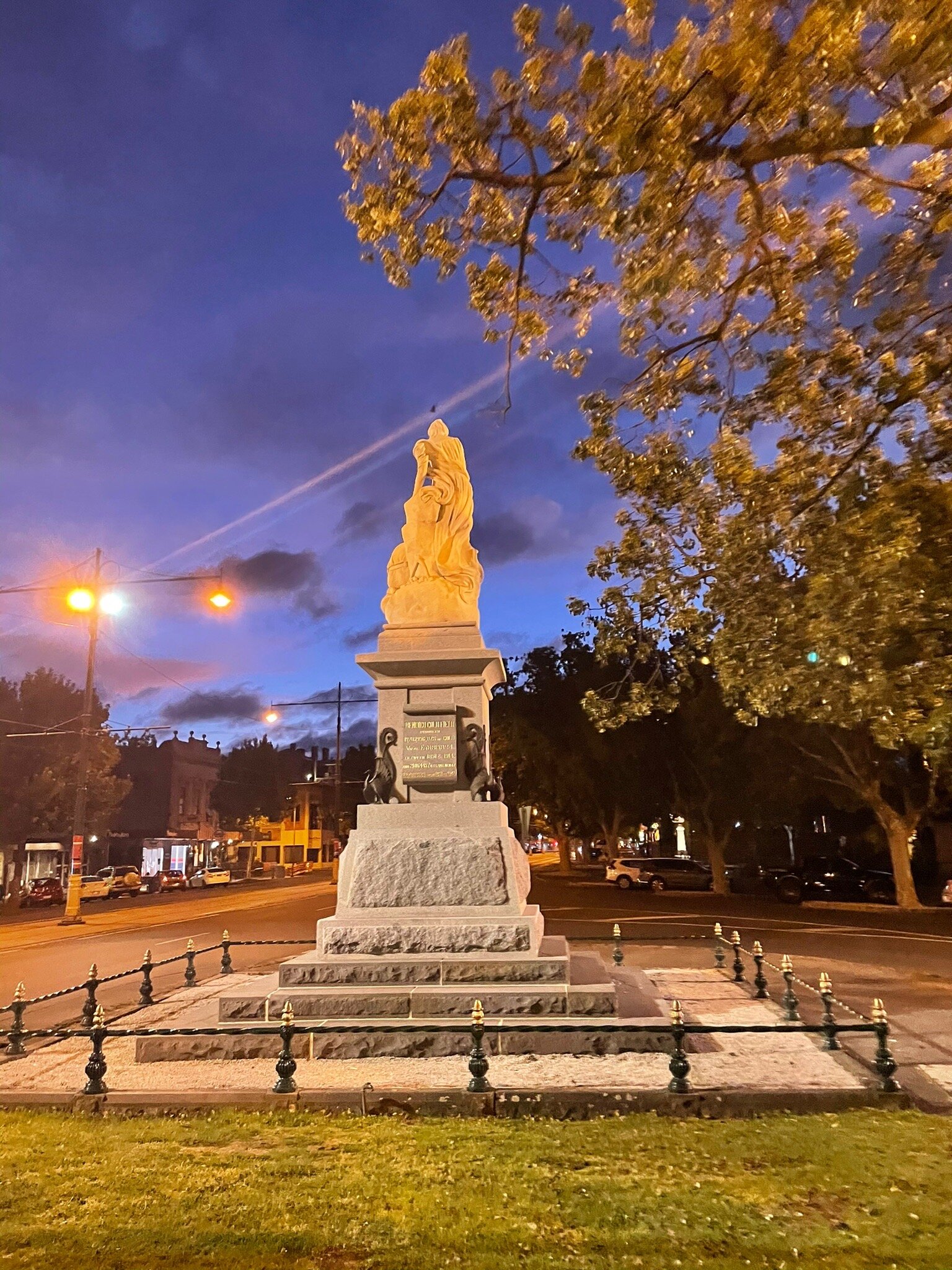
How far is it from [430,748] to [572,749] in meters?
33.8

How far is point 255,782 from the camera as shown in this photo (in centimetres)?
9562

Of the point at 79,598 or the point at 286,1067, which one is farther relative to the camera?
the point at 79,598

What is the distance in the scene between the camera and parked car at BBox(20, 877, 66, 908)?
4009cm

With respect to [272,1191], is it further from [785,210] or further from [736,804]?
[736,804]

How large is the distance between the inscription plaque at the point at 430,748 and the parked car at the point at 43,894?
35.6m

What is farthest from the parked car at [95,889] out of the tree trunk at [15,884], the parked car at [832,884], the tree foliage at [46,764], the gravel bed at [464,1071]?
→ the gravel bed at [464,1071]

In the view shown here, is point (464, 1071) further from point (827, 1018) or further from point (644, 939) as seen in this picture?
point (644, 939)

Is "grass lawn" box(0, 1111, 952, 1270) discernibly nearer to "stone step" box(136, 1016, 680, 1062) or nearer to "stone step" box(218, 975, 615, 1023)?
"stone step" box(136, 1016, 680, 1062)

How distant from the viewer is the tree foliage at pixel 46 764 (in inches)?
1917

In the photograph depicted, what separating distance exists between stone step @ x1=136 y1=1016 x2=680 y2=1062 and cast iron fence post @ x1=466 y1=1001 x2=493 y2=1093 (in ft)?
3.68

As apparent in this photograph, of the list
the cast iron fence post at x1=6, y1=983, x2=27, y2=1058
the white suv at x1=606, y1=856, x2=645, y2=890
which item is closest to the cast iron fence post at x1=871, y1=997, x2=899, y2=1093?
the cast iron fence post at x1=6, y1=983, x2=27, y2=1058

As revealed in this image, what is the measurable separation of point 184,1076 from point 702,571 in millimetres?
7913

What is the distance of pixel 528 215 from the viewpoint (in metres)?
7.94

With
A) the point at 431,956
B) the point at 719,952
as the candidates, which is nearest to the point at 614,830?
the point at 719,952
